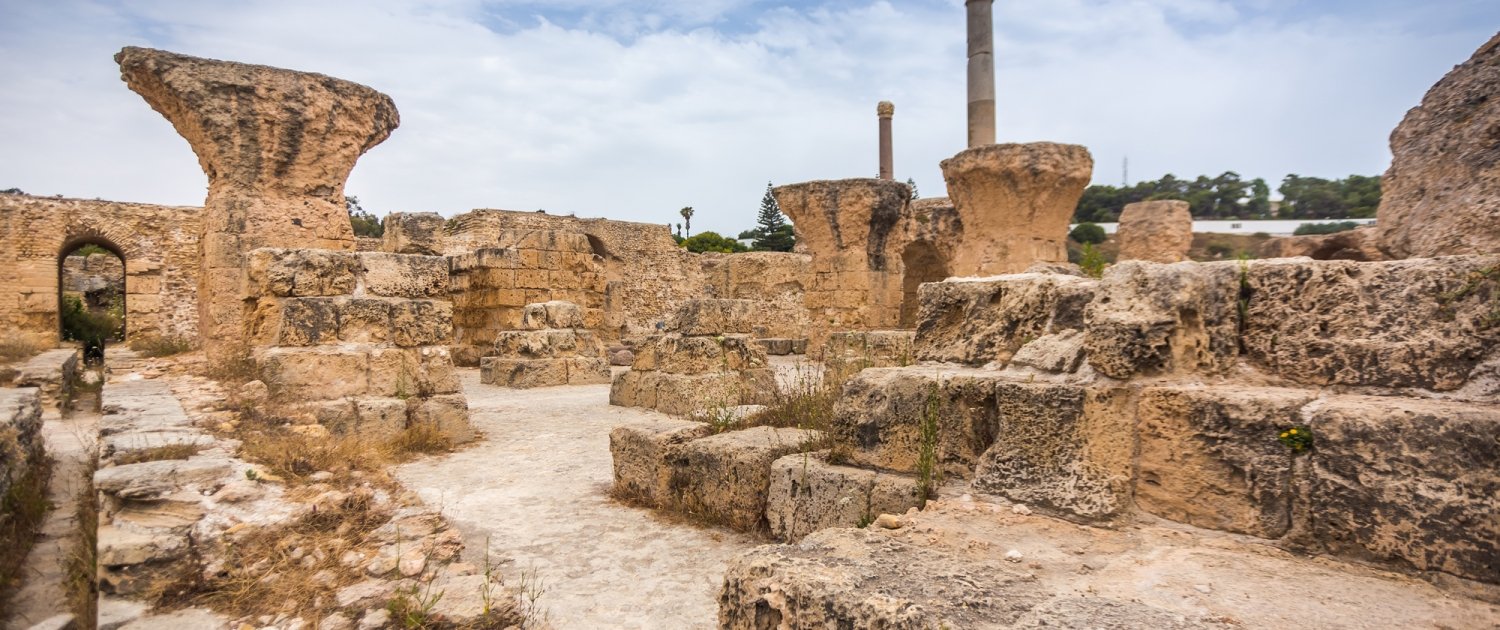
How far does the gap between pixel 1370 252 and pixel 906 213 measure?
360 inches

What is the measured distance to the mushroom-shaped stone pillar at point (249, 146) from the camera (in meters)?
7.56

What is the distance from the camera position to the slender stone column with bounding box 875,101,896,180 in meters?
24.6

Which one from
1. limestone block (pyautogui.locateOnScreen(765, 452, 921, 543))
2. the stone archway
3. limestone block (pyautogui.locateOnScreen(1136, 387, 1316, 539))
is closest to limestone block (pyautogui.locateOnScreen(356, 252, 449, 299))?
limestone block (pyautogui.locateOnScreen(765, 452, 921, 543))

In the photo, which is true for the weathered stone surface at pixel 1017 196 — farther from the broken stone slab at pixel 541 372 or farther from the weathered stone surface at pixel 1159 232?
the broken stone slab at pixel 541 372

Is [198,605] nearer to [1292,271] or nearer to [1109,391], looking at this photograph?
[1109,391]

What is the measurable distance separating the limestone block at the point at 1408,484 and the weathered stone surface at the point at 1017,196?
8963 millimetres

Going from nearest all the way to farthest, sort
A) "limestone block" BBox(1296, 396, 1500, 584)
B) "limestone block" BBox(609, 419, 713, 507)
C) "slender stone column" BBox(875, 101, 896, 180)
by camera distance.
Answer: "limestone block" BBox(1296, 396, 1500, 584), "limestone block" BBox(609, 419, 713, 507), "slender stone column" BBox(875, 101, 896, 180)

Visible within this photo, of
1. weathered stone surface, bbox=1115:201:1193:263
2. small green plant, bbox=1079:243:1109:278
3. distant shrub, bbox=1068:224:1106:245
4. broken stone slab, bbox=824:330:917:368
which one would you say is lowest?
broken stone slab, bbox=824:330:917:368

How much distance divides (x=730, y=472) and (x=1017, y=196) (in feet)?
27.2

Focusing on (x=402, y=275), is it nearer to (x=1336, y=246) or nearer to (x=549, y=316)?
(x=549, y=316)

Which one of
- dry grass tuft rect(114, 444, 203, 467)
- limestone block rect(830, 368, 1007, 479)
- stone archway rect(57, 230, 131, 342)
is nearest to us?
limestone block rect(830, 368, 1007, 479)

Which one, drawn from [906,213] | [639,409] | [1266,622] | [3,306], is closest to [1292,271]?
[1266,622]

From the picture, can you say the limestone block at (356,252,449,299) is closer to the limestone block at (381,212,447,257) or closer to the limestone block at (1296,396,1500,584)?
the limestone block at (1296,396,1500,584)

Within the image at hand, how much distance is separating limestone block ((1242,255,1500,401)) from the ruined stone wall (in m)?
16.7
